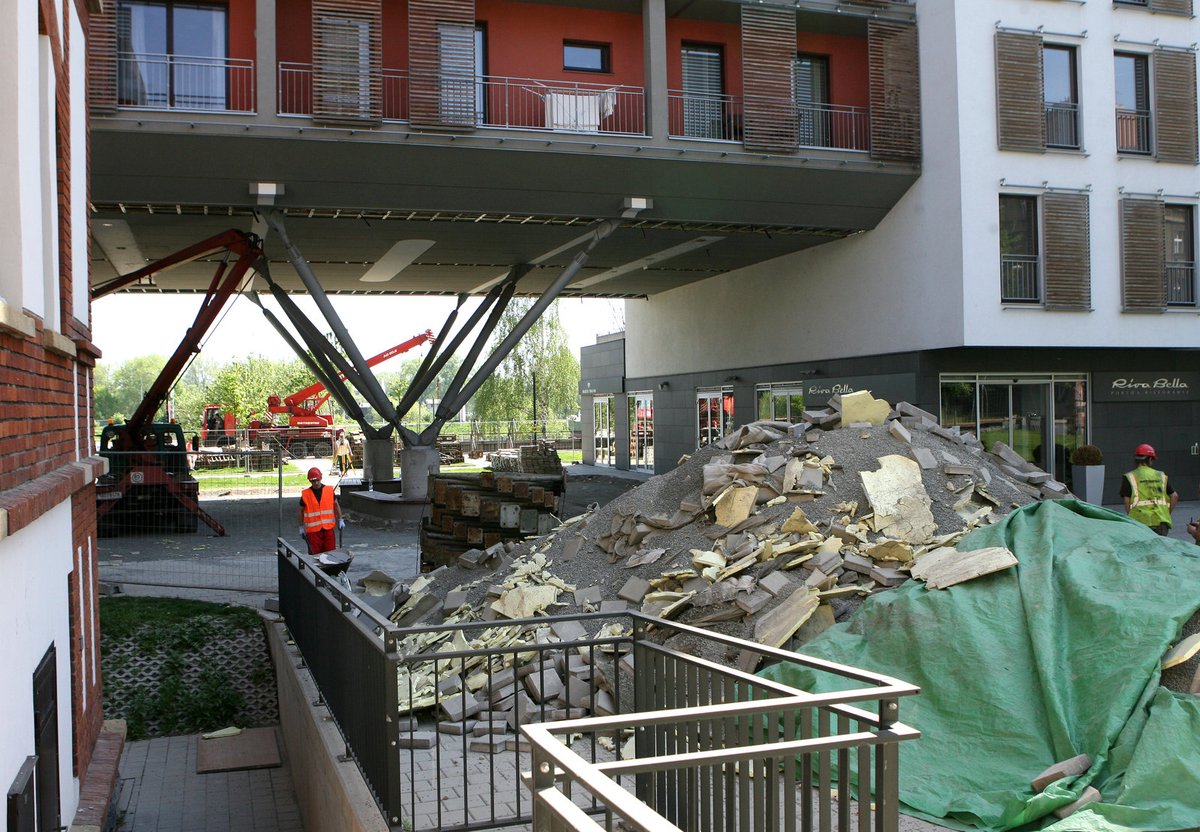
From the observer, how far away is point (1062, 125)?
22.9 metres

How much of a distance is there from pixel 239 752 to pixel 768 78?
1639cm

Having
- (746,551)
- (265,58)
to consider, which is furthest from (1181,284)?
(265,58)

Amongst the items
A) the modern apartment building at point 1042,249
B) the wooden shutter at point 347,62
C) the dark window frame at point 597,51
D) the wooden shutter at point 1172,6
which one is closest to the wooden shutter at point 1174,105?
the modern apartment building at point 1042,249

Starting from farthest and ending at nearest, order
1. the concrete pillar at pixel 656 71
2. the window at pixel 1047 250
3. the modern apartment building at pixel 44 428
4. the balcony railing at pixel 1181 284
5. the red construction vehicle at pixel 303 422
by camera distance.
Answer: the red construction vehicle at pixel 303 422
the balcony railing at pixel 1181 284
the window at pixel 1047 250
the concrete pillar at pixel 656 71
the modern apartment building at pixel 44 428

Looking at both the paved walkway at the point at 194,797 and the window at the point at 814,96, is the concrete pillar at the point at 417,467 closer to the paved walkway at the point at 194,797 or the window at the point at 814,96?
the window at the point at 814,96

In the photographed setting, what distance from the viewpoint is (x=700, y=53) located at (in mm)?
23578

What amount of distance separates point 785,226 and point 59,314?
1833cm

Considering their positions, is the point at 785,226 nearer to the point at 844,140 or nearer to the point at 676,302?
the point at 844,140

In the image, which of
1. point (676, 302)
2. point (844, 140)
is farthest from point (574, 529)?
point (676, 302)

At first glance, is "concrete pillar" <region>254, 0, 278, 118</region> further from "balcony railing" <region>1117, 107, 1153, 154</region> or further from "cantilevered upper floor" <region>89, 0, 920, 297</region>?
"balcony railing" <region>1117, 107, 1153, 154</region>

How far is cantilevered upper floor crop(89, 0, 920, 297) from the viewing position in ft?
60.2

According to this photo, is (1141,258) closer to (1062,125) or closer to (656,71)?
(1062,125)

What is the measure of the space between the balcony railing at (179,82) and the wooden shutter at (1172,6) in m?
19.8

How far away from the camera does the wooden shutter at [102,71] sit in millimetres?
16875
